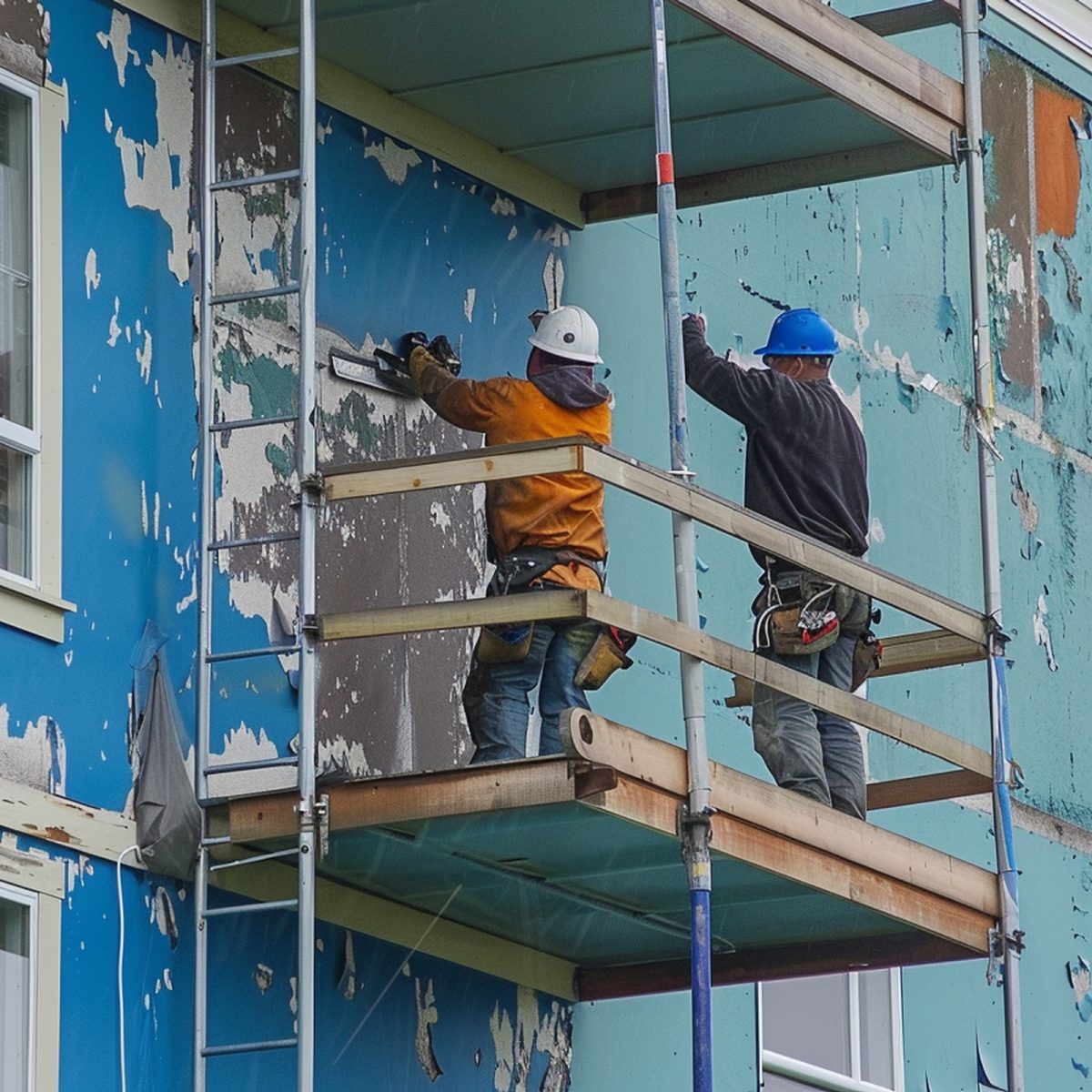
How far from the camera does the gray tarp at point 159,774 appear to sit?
969cm

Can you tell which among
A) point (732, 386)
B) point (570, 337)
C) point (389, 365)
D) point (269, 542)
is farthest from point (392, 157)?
point (269, 542)

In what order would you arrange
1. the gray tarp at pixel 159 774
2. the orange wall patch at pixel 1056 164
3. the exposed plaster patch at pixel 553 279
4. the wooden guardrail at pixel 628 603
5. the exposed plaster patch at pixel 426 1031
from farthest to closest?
1. the orange wall patch at pixel 1056 164
2. the exposed plaster patch at pixel 553 279
3. the exposed plaster patch at pixel 426 1031
4. the gray tarp at pixel 159 774
5. the wooden guardrail at pixel 628 603

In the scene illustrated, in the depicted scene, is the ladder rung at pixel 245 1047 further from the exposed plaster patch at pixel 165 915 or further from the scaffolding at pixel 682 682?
the exposed plaster patch at pixel 165 915

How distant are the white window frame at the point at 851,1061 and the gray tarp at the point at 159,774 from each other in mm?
3690

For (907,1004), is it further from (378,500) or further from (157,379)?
(157,379)

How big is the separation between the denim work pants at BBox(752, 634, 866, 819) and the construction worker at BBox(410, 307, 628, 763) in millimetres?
629

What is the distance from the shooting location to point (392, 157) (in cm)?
1162

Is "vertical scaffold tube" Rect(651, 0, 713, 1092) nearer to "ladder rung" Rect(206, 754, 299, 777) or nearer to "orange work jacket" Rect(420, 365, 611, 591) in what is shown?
"orange work jacket" Rect(420, 365, 611, 591)

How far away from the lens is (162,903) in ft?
31.9

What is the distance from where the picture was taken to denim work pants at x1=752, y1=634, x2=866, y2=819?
10.5 meters

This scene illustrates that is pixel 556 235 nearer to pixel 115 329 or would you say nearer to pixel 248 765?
pixel 115 329

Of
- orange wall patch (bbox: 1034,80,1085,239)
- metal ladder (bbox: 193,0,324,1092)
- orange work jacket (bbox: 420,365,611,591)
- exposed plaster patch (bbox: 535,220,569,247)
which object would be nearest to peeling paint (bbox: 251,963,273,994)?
metal ladder (bbox: 193,0,324,1092)

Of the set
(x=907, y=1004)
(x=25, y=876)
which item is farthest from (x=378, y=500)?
(x=907, y=1004)

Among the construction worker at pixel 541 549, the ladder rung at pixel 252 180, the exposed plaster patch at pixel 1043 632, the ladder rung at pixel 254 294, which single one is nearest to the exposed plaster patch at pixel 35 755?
the construction worker at pixel 541 549
